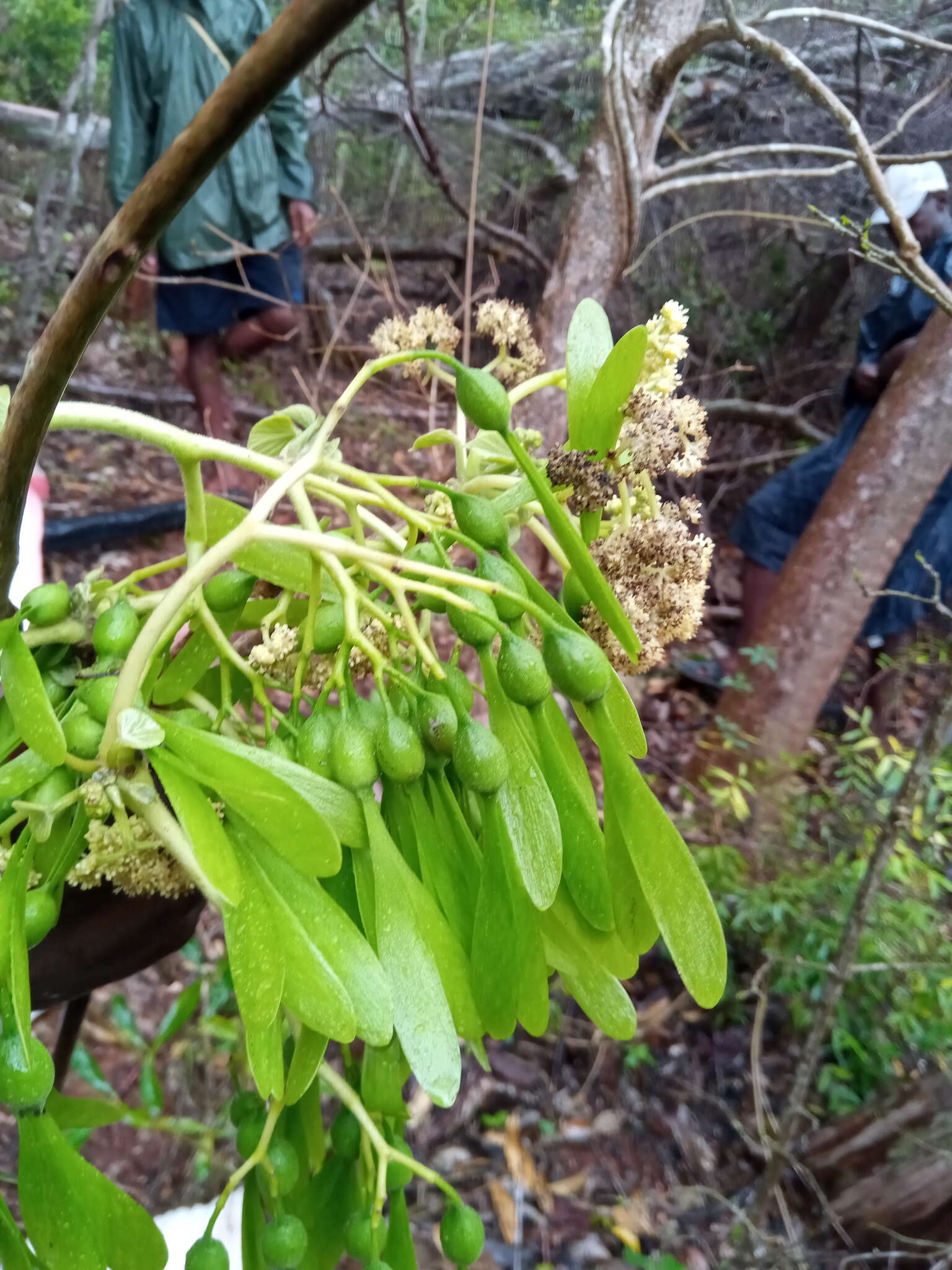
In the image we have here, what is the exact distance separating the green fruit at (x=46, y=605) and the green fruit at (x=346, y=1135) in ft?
1.21

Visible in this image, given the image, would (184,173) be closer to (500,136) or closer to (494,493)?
(494,493)

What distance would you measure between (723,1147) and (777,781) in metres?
0.70

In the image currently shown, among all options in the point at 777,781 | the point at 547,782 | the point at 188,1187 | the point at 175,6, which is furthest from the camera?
the point at 175,6

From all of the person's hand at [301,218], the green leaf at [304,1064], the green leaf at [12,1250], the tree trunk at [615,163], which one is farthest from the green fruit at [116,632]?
the person's hand at [301,218]

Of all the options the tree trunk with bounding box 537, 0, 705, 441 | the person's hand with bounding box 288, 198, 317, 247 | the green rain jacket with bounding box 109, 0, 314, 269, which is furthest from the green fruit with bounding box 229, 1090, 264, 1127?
the person's hand with bounding box 288, 198, 317, 247

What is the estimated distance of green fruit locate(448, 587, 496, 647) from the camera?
0.37 m

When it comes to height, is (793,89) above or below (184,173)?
above

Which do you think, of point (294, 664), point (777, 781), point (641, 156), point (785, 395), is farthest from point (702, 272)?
point (294, 664)

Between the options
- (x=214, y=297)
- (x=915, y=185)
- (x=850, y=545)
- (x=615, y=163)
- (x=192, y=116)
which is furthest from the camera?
(x=214, y=297)

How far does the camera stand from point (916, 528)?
2.04m

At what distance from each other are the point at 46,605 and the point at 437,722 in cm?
23

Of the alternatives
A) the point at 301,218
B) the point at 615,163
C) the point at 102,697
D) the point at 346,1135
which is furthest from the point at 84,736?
the point at 301,218

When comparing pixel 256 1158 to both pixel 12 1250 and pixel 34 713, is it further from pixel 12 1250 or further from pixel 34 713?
pixel 34 713

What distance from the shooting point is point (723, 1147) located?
1.48 m
